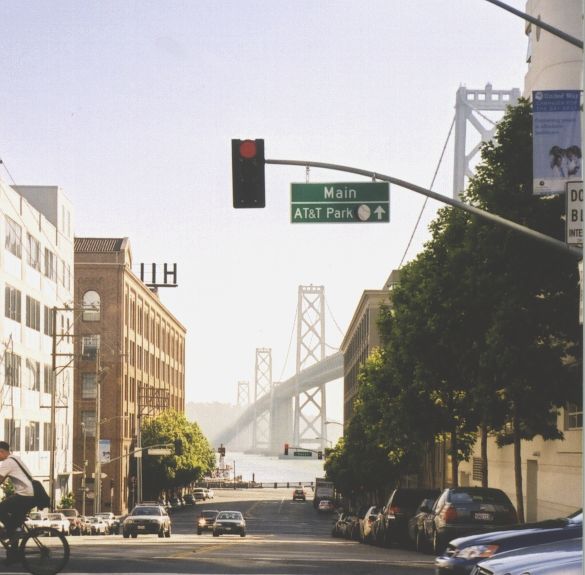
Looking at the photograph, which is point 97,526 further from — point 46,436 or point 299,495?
point 299,495

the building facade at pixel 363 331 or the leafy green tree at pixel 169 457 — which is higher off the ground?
the building facade at pixel 363 331

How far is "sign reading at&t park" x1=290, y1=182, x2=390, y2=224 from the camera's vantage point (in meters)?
18.6

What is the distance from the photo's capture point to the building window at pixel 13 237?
6309 cm

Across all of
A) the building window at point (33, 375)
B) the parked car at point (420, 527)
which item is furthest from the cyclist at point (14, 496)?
the building window at point (33, 375)

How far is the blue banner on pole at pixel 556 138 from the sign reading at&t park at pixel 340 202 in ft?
8.69

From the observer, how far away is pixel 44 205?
77812 mm

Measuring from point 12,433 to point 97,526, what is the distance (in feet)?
23.1

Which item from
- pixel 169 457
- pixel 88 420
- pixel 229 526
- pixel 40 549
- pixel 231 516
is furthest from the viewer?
pixel 169 457

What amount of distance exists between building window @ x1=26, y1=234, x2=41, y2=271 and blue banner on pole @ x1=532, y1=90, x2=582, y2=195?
177ft

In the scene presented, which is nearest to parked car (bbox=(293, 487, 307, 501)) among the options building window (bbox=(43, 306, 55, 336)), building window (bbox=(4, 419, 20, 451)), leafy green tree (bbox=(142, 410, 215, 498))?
leafy green tree (bbox=(142, 410, 215, 498))

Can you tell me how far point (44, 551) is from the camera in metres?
15.2

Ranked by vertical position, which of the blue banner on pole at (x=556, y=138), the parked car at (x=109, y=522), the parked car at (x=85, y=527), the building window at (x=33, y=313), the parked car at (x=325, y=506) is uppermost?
the building window at (x=33, y=313)

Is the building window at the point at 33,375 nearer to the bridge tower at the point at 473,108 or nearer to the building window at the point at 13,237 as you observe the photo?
the building window at the point at 13,237

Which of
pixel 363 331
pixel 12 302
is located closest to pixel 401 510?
pixel 12 302
